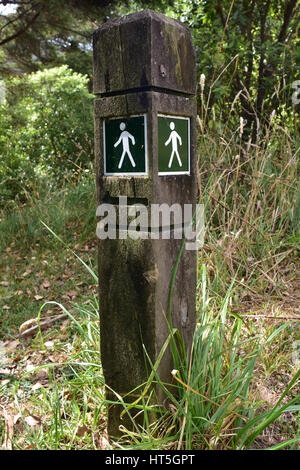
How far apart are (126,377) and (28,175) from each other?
501 cm

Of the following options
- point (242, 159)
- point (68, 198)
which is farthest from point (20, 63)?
point (242, 159)

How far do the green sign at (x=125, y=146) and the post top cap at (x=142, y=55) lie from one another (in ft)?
0.38

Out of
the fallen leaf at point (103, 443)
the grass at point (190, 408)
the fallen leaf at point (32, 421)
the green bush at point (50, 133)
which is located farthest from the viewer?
the green bush at point (50, 133)

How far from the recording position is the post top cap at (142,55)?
1.56 m

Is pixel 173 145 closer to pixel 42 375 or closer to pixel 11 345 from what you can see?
pixel 42 375

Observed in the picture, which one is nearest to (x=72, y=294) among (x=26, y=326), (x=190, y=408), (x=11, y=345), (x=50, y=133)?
(x=26, y=326)

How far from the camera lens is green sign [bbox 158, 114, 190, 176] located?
163 cm

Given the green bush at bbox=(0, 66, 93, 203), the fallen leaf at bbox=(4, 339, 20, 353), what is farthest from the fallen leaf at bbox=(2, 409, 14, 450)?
the green bush at bbox=(0, 66, 93, 203)

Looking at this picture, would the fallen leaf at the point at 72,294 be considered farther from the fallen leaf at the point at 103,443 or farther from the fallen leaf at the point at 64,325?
the fallen leaf at the point at 103,443

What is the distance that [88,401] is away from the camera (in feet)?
6.86

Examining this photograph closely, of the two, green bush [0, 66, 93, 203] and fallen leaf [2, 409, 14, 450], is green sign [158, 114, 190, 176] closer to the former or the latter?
fallen leaf [2, 409, 14, 450]

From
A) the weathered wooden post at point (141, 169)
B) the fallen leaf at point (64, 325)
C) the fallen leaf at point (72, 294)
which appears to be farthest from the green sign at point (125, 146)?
the fallen leaf at point (72, 294)

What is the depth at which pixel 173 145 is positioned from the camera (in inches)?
66.6

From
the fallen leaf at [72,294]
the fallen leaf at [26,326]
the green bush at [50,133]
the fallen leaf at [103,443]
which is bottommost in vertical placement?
the fallen leaf at [103,443]
